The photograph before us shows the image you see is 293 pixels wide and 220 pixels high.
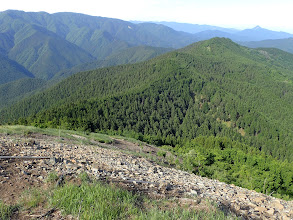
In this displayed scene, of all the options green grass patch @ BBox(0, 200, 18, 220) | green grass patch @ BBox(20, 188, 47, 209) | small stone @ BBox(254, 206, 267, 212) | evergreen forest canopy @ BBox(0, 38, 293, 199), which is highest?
green grass patch @ BBox(0, 200, 18, 220)

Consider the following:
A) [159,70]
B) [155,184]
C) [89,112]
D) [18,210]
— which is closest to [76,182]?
[18,210]

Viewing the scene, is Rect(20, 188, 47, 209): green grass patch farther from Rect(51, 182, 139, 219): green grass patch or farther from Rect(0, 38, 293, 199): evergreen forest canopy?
Rect(0, 38, 293, 199): evergreen forest canopy

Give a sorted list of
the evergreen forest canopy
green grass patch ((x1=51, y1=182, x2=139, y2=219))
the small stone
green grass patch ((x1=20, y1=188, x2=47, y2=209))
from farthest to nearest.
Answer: the evergreen forest canopy, the small stone, green grass patch ((x1=20, y1=188, x2=47, y2=209)), green grass patch ((x1=51, y1=182, x2=139, y2=219))

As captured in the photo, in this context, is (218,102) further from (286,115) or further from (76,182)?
(76,182)

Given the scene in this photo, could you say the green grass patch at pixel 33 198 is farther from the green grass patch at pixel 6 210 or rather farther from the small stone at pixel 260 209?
the small stone at pixel 260 209

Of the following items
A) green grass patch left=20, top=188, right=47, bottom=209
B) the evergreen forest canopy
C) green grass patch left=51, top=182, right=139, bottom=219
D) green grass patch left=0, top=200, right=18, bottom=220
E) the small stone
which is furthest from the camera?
the evergreen forest canopy

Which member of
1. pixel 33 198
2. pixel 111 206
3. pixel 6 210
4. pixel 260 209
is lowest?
pixel 260 209

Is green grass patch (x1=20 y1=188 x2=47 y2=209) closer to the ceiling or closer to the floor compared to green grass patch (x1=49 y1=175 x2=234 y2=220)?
closer to the floor

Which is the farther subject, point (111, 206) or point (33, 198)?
point (33, 198)

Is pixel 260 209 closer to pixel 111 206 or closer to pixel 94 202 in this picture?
pixel 111 206

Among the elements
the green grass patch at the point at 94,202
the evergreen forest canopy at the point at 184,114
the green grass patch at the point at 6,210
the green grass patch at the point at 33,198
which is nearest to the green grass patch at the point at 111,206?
the green grass patch at the point at 94,202

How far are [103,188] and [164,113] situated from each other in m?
123

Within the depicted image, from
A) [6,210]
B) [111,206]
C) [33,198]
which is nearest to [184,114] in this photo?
[111,206]

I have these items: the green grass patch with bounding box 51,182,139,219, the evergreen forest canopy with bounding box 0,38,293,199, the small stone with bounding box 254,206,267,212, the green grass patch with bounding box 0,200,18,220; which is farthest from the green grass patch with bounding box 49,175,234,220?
the evergreen forest canopy with bounding box 0,38,293,199
